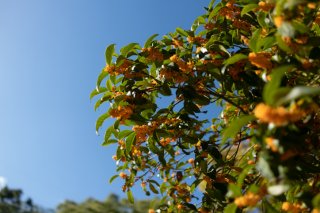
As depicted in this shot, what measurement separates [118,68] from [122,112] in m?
0.25

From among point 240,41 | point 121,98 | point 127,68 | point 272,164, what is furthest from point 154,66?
point 272,164

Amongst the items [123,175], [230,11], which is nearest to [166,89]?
[230,11]

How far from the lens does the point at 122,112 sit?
5.57 feet

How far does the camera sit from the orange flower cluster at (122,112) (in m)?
1.68

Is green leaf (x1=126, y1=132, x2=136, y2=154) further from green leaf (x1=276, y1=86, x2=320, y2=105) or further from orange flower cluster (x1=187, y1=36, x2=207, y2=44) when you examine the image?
green leaf (x1=276, y1=86, x2=320, y2=105)

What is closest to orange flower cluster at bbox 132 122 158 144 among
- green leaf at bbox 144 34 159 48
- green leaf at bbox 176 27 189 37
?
green leaf at bbox 144 34 159 48

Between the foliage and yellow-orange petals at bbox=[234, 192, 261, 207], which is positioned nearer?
yellow-orange petals at bbox=[234, 192, 261, 207]

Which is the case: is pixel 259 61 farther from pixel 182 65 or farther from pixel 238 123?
pixel 182 65

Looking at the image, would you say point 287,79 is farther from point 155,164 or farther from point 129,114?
point 155,164

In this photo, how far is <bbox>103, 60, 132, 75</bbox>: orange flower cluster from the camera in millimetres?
1821

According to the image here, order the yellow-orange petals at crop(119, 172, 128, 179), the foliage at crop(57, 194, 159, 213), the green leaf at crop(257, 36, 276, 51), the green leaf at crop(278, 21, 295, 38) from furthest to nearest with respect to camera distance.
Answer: the foliage at crop(57, 194, 159, 213), the yellow-orange petals at crop(119, 172, 128, 179), the green leaf at crop(257, 36, 276, 51), the green leaf at crop(278, 21, 295, 38)

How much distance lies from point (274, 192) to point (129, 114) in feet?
2.92

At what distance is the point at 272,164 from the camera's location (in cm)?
97

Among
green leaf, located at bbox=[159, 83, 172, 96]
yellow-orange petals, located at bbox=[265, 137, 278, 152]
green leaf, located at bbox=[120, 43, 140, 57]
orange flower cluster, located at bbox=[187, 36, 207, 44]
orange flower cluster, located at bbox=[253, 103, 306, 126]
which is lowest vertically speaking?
yellow-orange petals, located at bbox=[265, 137, 278, 152]
